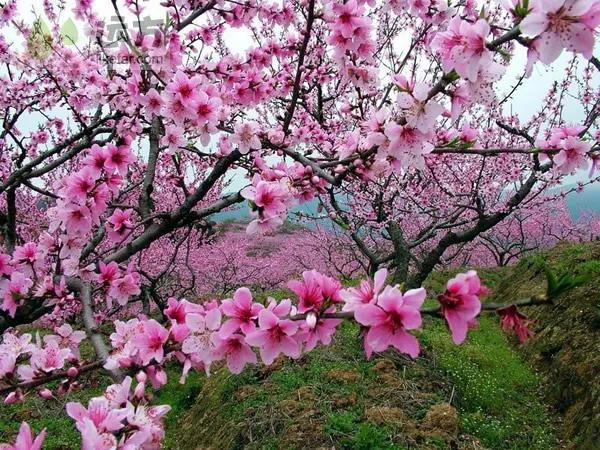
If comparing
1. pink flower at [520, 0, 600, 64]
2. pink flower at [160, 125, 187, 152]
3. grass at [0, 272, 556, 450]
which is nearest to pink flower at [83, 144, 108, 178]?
pink flower at [160, 125, 187, 152]

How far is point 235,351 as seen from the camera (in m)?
1.54

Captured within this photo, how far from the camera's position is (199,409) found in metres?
5.89

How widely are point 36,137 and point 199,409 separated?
430 centimetres

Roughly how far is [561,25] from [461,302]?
769 millimetres

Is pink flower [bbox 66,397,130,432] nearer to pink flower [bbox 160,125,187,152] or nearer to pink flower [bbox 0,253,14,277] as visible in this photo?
pink flower [bbox 0,253,14,277]

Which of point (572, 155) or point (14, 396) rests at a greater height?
point (572, 155)

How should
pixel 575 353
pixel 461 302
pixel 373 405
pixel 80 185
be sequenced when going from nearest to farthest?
pixel 461 302 → pixel 80 185 → pixel 373 405 → pixel 575 353

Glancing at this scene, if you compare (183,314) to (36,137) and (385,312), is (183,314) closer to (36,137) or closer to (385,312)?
(385,312)

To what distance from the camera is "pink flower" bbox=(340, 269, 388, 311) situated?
1.22 metres

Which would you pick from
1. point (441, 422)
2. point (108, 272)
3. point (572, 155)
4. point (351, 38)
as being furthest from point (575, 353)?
point (108, 272)

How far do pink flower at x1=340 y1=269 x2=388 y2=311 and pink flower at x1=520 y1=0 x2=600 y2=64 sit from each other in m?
0.74

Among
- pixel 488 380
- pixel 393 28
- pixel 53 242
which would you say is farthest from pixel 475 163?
pixel 53 242

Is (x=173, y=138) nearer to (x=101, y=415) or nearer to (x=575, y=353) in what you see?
(x=101, y=415)

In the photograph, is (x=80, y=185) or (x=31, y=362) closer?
(x=31, y=362)
